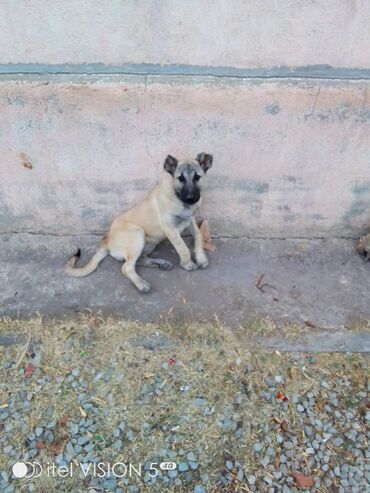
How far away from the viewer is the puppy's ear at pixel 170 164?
401cm

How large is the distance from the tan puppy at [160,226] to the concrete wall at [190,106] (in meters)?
0.33

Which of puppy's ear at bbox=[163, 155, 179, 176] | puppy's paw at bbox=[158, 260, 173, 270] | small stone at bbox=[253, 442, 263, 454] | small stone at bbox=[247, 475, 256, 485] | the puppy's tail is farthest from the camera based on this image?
puppy's paw at bbox=[158, 260, 173, 270]

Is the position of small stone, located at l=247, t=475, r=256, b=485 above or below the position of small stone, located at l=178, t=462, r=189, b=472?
above

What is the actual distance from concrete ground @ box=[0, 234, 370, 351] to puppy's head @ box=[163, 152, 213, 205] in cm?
97

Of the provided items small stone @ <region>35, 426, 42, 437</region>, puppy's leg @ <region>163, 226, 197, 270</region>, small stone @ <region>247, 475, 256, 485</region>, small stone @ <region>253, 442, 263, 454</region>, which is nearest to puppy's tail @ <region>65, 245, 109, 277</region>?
puppy's leg @ <region>163, 226, 197, 270</region>

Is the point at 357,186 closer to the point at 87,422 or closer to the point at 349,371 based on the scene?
the point at 349,371

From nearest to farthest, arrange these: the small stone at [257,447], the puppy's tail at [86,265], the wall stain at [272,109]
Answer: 1. the small stone at [257,447]
2. the wall stain at [272,109]
3. the puppy's tail at [86,265]

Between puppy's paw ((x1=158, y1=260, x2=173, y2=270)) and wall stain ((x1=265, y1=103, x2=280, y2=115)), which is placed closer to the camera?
wall stain ((x1=265, y1=103, x2=280, y2=115))

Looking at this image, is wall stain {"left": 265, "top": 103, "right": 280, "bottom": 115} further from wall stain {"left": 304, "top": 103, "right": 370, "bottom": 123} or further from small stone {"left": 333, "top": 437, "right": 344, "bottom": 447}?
small stone {"left": 333, "top": 437, "right": 344, "bottom": 447}

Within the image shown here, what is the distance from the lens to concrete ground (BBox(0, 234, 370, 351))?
427cm

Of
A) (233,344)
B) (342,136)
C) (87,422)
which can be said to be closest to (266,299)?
(233,344)

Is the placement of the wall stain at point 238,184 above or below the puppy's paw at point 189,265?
above

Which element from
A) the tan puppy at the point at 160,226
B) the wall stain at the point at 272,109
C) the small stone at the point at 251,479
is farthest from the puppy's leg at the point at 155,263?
the small stone at the point at 251,479

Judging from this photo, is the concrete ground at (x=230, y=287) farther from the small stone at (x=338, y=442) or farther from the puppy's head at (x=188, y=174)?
the puppy's head at (x=188, y=174)
